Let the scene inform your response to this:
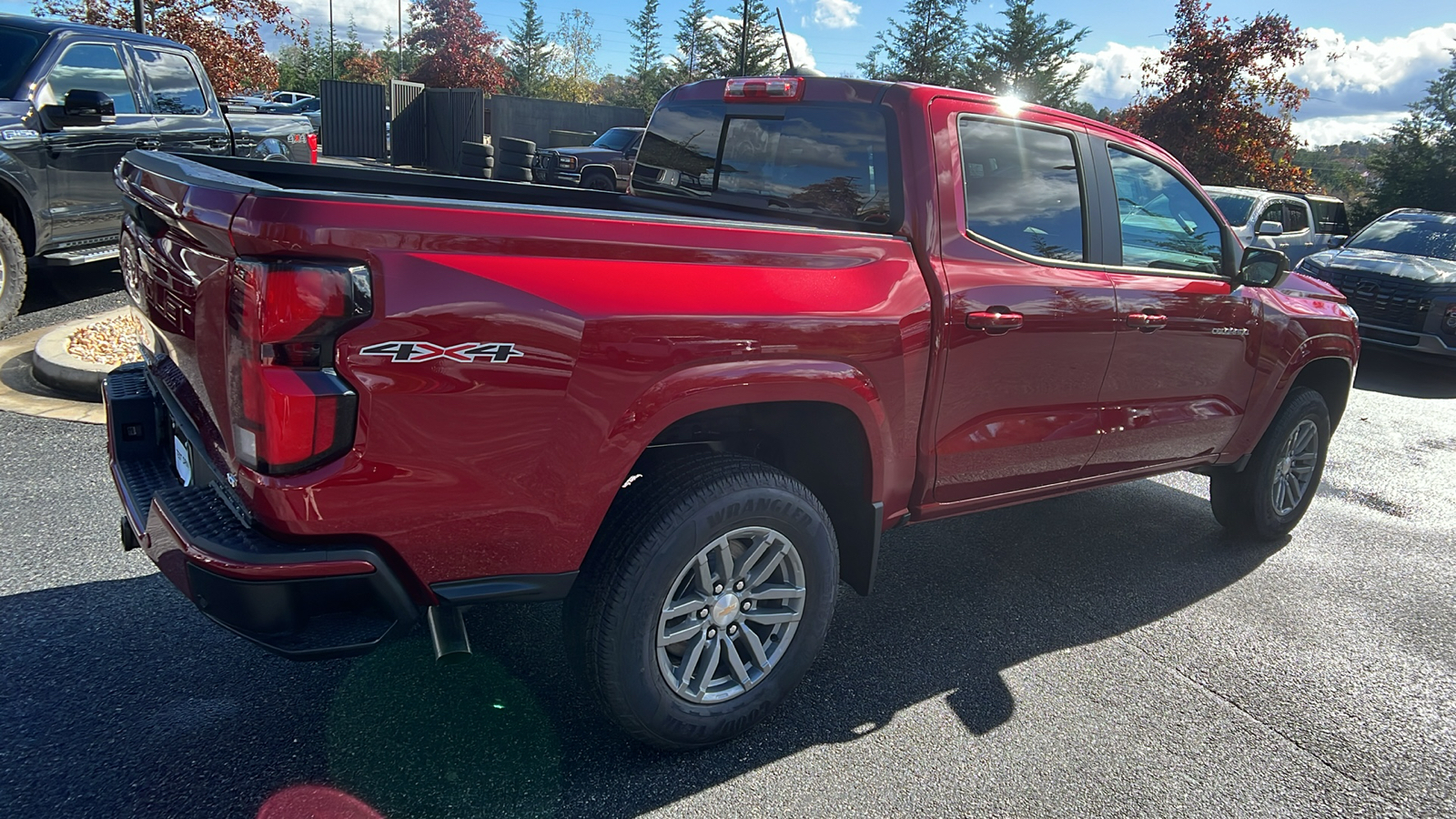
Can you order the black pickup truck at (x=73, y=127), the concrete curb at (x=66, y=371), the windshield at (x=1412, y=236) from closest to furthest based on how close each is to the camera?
the concrete curb at (x=66, y=371) → the black pickup truck at (x=73, y=127) → the windshield at (x=1412, y=236)

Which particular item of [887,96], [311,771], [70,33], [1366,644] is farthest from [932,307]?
[70,33]

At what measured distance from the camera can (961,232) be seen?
3166 mm

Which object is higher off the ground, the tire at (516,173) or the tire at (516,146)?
the tire at (516,146)

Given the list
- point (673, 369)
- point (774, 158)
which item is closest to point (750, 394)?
point (673, 369)

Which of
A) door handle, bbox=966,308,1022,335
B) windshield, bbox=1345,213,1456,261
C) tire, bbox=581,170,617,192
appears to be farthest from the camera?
windshield, bbox=1345,213,1456,261

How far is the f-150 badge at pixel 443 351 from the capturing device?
6.57 feet

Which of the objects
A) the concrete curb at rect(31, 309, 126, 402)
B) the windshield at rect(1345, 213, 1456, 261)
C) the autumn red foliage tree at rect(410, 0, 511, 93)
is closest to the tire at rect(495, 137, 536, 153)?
the concrete curb at rect(31, 309, 126, 402)

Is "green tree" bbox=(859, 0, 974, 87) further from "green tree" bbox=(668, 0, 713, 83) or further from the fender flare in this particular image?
the fender flare

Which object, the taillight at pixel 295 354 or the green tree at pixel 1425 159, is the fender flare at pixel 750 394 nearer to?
the taillight at pixel 295 354

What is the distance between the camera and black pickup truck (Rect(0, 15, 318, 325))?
6.51 meters

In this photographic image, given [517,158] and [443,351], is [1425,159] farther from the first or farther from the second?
[443,351]

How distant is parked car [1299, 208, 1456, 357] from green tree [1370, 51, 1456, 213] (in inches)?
436

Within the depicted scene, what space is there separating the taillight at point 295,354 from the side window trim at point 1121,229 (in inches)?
112

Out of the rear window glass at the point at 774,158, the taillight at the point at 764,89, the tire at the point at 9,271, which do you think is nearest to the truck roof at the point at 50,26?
the tire at the point at 9,271
